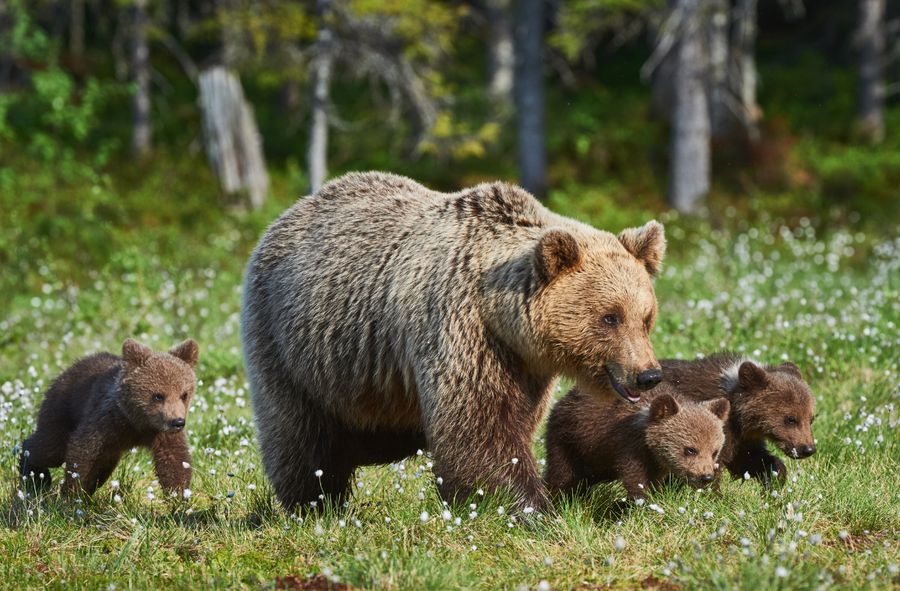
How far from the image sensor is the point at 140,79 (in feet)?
71.5

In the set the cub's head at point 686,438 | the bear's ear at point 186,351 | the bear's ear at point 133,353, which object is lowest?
the cub's head at point 686,438

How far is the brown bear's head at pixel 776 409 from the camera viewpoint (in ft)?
21.0

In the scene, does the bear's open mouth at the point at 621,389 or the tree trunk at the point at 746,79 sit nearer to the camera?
the bear's open mouth at the point at 621,389

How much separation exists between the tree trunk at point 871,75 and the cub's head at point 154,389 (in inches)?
830

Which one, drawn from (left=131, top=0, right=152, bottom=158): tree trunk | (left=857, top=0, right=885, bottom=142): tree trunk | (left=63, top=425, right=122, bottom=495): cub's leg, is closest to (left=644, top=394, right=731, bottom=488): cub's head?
(left=63, top=425, right=122, bottom=495): cub's leg

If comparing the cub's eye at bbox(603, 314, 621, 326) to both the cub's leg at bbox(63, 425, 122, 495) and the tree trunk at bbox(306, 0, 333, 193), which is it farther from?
the tree trunk at bbox(306, 0, 333, 193)

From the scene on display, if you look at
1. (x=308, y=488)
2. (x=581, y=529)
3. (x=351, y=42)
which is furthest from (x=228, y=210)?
(x=581, y=529)

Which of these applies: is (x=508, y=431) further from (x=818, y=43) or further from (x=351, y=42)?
(x=818, y=43)

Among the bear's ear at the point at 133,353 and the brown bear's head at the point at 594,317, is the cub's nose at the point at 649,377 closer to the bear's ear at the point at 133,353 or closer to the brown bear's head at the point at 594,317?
the brown bear's head at the point at 594,317

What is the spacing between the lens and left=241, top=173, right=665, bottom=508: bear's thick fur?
5.34 m

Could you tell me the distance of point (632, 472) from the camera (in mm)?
6156

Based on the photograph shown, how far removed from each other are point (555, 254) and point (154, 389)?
267 cm

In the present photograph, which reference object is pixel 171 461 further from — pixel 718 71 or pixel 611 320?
pixel 718 71


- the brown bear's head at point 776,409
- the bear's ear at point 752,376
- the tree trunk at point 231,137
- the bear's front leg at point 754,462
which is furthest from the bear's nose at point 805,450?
the tree trunk at point 231,137
